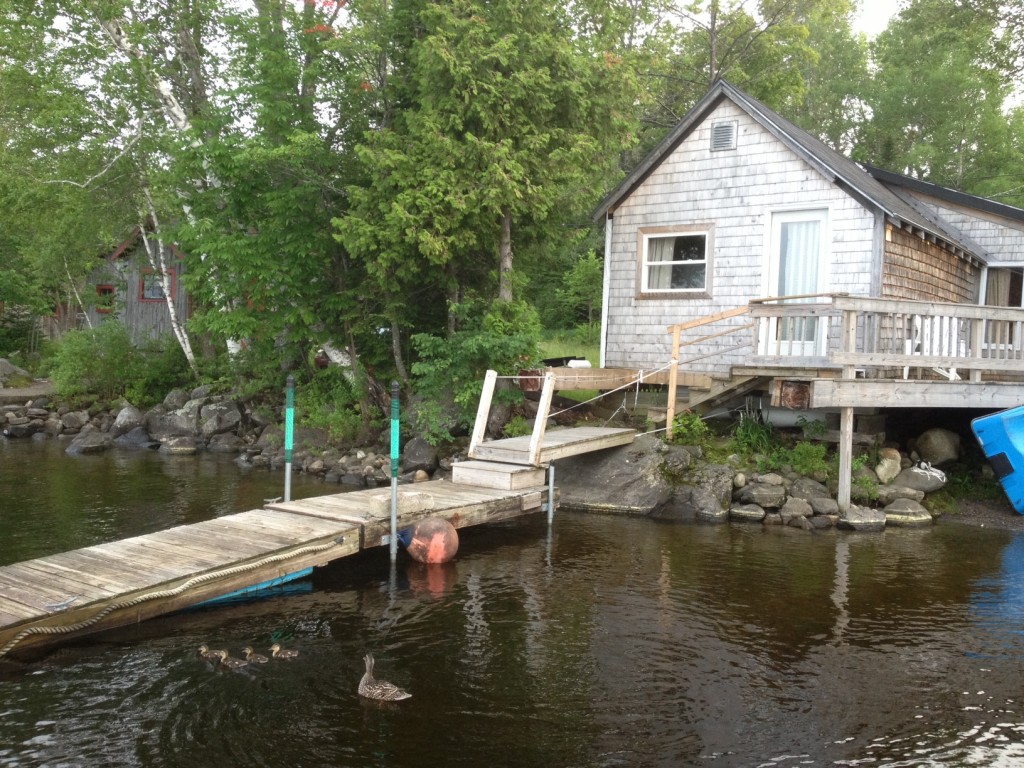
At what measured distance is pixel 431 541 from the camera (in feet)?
33.1

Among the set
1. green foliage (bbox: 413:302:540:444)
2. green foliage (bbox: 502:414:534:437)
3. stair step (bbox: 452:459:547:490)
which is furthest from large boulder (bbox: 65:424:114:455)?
stair step (bbox: 452:459:547:490)

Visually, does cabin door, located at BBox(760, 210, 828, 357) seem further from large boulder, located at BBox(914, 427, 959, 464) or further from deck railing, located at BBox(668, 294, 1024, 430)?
large boulder, located at BBox(914, 427, 959, 464)

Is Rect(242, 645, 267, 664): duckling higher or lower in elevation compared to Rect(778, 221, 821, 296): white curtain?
lower

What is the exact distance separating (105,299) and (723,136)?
23845 mm

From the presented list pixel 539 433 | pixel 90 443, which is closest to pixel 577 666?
pixel 539 433

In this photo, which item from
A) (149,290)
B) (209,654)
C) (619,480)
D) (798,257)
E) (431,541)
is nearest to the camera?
(209,654)

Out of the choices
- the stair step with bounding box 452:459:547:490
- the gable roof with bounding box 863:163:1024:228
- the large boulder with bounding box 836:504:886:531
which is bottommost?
the large boulder with bounding box 836:504:886:531

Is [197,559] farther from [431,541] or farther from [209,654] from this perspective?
[431,541]

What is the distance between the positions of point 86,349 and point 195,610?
58.9 ft

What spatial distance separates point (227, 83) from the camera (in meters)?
19.9

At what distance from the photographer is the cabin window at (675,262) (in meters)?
16.4

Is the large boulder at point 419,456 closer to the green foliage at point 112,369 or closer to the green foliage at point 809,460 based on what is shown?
the green foliage at point 809,460

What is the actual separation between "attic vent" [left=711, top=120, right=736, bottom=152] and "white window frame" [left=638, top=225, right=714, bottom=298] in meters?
1.54

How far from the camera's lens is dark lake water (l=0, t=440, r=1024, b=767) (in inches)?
225
